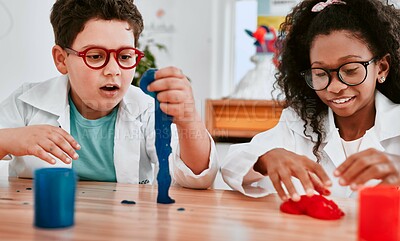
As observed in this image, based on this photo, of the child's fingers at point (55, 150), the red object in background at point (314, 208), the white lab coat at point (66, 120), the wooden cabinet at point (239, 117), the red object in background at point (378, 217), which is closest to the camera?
the red object in background at point (378, 217)

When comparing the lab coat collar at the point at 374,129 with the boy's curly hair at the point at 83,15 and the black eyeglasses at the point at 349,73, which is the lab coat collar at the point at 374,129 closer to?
the black eyeglasses at the point at 349,73

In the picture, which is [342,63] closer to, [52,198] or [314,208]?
[314,208]

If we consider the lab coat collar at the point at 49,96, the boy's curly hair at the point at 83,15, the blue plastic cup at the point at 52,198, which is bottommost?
the blue plastic cup at the point at 52,198

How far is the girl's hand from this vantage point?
0.86 m

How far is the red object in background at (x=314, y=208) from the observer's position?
811mm

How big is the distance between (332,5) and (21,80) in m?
1.20

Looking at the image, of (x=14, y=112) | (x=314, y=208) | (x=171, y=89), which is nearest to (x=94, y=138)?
(x=14, y=112)

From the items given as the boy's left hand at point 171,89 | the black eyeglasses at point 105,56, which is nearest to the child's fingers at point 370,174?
the boy's left hand at point 171,89

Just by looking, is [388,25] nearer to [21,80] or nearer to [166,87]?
[166,87]

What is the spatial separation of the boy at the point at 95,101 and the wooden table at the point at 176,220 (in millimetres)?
203

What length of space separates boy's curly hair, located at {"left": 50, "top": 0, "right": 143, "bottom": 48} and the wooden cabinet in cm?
173

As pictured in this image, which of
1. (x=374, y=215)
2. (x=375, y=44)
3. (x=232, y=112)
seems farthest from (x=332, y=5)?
(x=232, y=112)

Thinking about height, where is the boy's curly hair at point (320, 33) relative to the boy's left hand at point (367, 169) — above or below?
above

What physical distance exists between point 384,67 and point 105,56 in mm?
814
